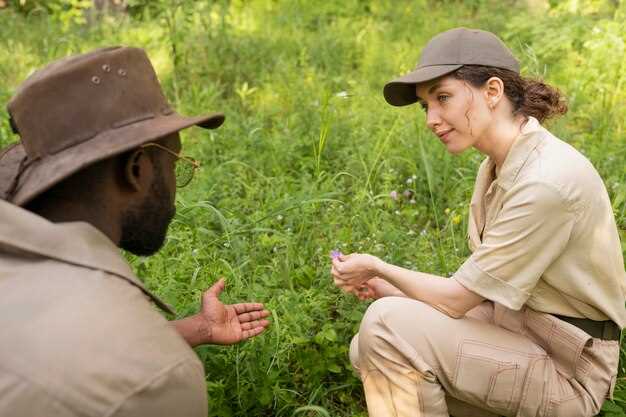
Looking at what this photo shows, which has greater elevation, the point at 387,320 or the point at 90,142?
the point at 90,142

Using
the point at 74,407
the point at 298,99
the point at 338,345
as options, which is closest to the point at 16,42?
the point at 298,99

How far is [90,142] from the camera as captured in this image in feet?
6.12

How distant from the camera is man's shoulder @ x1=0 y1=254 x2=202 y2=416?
1.53 m

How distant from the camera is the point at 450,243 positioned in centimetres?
359

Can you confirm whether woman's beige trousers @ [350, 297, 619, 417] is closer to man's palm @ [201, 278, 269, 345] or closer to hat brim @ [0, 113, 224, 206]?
man's palm @ [201, 278, 269, 345]

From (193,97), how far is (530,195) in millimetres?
3408

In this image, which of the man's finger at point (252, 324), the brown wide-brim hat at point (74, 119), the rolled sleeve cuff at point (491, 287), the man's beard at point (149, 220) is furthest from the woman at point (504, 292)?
the brown wide-brim hat at point (74, 119)

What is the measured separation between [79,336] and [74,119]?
59 centimetres

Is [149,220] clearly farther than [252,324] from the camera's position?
No

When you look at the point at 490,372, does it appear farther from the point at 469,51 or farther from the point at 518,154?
the point at 469,51

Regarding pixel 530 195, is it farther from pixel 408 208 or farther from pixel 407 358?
pixel 408 208

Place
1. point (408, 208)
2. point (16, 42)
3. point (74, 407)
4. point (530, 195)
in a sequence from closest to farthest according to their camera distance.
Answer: point (74, 407)
point (530, 195)
point (408, 208)
point (16, 42)

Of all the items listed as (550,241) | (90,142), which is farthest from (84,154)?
(550,241)

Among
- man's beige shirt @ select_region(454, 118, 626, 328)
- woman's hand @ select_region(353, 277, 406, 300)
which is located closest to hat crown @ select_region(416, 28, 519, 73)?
man's beige shirt @ select_region(454, 118, 626, 328)
